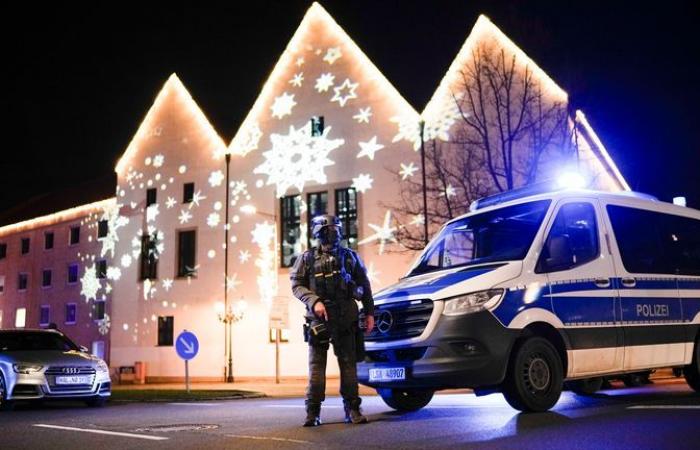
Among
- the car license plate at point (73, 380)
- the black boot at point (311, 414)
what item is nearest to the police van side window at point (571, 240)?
the black boot at point (311, 414)

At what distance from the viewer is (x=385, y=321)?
775 centimetres

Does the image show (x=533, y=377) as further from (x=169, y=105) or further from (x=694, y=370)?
(x=169, y=105)

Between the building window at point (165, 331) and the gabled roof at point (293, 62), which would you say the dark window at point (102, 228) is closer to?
the building window at point (165, 331)

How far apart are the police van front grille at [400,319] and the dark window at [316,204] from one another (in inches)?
915

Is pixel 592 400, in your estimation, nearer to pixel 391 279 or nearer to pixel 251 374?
pixel 391 279

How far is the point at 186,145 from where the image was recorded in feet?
117

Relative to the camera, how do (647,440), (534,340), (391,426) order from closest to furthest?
(647,440), (391,426), (534,340)

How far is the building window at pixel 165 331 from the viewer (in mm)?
34625

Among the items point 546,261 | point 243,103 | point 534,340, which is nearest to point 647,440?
point 534,340

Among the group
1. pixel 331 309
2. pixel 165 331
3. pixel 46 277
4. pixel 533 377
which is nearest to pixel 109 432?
pixel 331 309

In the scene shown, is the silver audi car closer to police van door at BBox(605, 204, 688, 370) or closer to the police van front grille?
the police van front grille

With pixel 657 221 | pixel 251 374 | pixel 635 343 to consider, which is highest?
pixel 657 221

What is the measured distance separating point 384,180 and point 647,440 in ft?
80.5

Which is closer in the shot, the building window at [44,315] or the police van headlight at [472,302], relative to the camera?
the police van headlight at [472,302]
